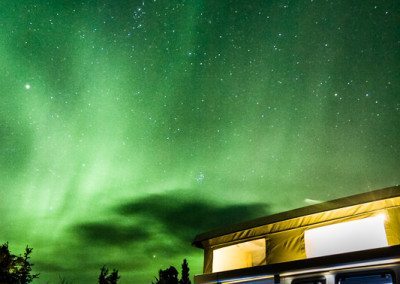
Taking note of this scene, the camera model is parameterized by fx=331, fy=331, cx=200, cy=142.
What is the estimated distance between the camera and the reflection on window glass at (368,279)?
4133 mm

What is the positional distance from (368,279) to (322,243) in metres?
3.04

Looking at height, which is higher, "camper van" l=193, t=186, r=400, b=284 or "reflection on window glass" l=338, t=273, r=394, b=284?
"camper van" l=193, t=186, r=400, b=284

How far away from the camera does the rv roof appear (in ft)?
19.1

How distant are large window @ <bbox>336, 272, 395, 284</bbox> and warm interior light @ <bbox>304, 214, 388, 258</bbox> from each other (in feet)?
7.46

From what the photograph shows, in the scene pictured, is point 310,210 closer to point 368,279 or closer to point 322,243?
point 322,243

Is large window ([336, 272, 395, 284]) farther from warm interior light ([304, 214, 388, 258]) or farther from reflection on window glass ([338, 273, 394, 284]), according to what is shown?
warm interior light ([304, 214, 388, 258])

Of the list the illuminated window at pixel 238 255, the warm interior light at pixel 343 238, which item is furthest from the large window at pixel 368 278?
the illuminated window at pixel 238 255

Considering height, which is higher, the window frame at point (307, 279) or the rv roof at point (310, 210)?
the rv roof at point (310, 210)

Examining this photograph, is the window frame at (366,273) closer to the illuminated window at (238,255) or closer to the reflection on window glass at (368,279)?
the reflection on window glass at (368,279)

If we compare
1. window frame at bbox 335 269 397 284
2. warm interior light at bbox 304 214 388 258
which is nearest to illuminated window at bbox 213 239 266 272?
warm interior light at bbox 304 214 388 258

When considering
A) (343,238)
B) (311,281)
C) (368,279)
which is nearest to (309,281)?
(311,281)

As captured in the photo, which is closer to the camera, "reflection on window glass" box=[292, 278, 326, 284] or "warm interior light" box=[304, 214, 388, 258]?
"reflection on window glass" box=[292, 278, 326, 284]

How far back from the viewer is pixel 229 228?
8242mm

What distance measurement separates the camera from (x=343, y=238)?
7449 millimetres
